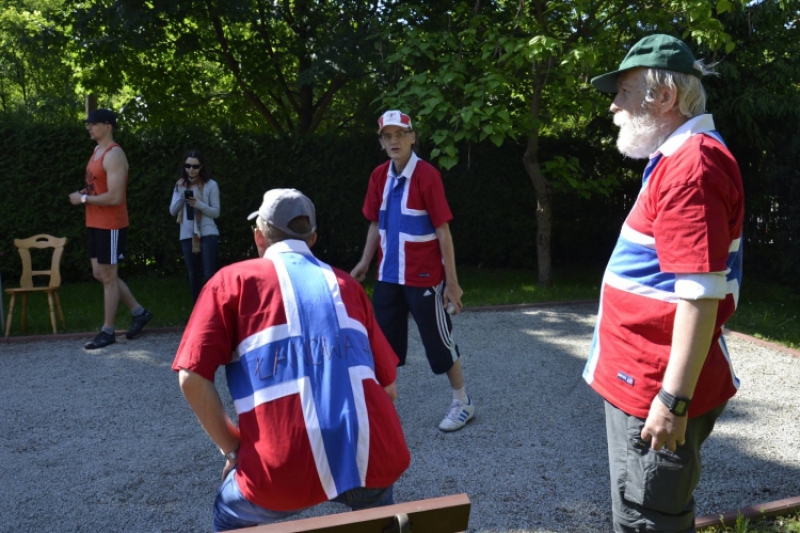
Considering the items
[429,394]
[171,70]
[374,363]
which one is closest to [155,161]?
[171,70]

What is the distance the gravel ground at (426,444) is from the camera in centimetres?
391

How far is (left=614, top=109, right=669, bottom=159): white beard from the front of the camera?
2295 mm

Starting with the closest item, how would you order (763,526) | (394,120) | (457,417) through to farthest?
(763,526)
(394,120)
(457,417)

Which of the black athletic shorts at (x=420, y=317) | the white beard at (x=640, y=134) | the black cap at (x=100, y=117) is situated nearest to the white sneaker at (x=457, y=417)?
the black athletic shorts at (x=420, y=317)

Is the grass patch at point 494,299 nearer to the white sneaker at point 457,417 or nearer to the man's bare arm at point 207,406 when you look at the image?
the white sneaker at point 457,417

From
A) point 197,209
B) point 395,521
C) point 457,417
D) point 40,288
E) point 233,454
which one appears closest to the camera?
point 395,521

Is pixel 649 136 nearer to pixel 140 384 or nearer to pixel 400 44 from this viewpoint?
pixel 140 384

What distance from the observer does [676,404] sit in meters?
2.10

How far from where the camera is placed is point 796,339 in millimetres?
7859

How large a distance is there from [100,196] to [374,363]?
5492 mm

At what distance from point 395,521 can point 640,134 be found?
1.37 meters

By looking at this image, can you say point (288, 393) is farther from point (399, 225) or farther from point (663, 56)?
point (399, 225)

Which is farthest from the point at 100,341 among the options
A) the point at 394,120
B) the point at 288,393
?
the point at 288,393

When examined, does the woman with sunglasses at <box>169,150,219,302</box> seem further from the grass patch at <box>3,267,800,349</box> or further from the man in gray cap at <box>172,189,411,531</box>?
the man in gray cap at <box>172,189,411,531</box>
